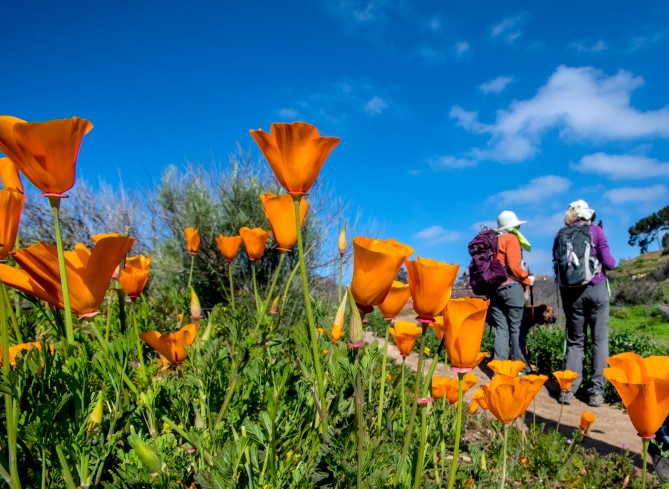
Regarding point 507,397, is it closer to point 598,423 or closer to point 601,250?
point 598,423

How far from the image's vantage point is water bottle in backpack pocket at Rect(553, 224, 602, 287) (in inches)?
206

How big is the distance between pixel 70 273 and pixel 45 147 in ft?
0.86

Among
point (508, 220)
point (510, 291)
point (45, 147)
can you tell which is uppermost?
point (508, 220)

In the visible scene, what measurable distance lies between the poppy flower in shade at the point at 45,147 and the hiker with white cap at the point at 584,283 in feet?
18.0

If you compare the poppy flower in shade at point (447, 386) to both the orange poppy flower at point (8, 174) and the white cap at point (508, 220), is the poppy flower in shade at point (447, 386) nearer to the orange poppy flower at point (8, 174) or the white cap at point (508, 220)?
the orange poppy flower at point (8, 174)

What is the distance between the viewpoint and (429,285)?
98 centimetres

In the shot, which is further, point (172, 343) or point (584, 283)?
point (584, 283)

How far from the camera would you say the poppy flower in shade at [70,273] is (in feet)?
2.93

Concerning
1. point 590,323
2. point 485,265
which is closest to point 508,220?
point 485,265

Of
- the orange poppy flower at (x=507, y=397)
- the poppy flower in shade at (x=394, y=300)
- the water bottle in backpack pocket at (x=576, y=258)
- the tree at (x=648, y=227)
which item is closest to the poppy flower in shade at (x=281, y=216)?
the poppy flower in shade at (x=394, y=300)

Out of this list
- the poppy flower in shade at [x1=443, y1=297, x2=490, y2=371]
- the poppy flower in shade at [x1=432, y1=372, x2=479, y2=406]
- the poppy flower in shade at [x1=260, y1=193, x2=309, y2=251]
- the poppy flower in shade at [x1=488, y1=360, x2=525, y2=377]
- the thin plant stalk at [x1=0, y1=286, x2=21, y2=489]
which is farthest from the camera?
the poppy flower in shade at [x1=432, y1=372, x2=479, y2=406]

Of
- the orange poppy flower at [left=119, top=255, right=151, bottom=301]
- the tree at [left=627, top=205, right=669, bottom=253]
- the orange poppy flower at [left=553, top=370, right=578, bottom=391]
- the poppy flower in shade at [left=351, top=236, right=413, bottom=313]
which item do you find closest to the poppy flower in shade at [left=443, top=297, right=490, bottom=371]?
the poppy flower in shade at [left=351, top=236, right=413, bottom=313]

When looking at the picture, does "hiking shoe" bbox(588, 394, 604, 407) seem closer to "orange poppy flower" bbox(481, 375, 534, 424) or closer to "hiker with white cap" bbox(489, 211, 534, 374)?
"hiker with white cap" bbox(489, 211, 534, 374)

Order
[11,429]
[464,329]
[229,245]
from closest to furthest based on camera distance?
[11,429] < [464,329] < [229,245]
